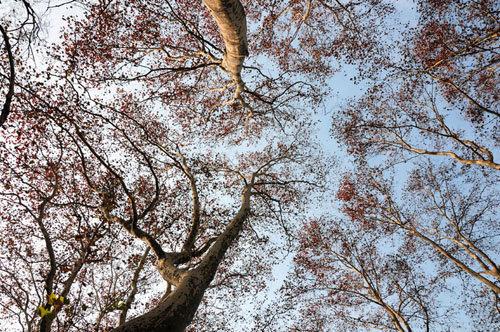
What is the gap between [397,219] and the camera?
9883 millimetres

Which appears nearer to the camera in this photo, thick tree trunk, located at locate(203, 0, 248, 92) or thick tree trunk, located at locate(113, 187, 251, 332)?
thick tree trunk, located at locate(113, 187, 251, 332)

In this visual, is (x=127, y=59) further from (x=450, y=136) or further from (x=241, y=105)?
(x=450, y=136)

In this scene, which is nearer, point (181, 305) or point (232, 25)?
point (181, 305)

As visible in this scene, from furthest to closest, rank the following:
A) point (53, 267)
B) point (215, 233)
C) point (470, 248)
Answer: point (215, 233) < point (470, 248) < point (53, 267)

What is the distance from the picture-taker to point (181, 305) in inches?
154

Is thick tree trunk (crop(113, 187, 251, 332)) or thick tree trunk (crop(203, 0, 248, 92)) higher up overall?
thick tree trunk (crop(203, 0, 248, 92))

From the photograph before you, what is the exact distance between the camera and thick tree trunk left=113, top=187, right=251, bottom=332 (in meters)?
3.34

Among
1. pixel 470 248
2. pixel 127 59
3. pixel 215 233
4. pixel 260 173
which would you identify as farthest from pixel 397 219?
pixel 127 59

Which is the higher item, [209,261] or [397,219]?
[397,219]

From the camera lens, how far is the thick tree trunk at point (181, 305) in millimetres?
3344

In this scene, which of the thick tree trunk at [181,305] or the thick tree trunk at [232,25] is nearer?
the thick tree trunk at [181,305]

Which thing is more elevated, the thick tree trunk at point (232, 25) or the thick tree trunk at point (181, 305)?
the thick tree trunk at point (232, 25)

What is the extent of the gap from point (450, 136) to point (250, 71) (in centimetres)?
550

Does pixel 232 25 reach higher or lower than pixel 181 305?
higher
